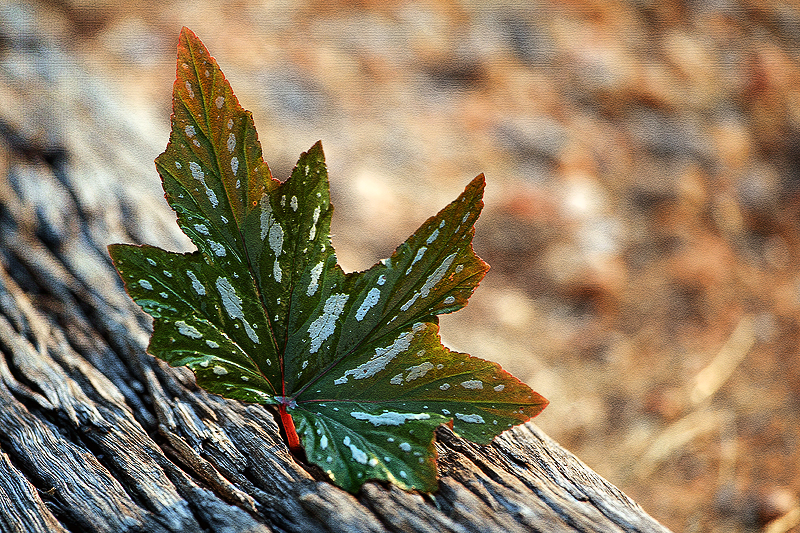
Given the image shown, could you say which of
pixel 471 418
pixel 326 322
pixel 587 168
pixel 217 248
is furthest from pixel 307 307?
pixel 587 168

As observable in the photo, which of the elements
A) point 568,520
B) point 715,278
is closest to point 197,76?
point 568,520

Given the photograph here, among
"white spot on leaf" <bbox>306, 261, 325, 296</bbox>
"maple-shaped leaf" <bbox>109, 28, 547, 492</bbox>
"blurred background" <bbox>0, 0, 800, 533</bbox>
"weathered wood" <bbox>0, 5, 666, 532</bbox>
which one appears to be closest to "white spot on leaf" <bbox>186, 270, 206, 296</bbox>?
"maple-shaped leaf" <bbox>109, 28, 547, 492</bbox>

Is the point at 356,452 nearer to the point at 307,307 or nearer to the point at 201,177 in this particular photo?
the point at 307,307

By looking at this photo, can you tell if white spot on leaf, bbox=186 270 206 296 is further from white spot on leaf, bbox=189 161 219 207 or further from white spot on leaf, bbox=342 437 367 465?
white spot on leaf, bbox=342 437 367 465

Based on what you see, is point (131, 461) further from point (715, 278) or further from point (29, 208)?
point (715, 278)

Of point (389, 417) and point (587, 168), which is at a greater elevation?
point (587, 168)

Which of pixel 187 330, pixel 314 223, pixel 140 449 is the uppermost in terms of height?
pixel 314 223
